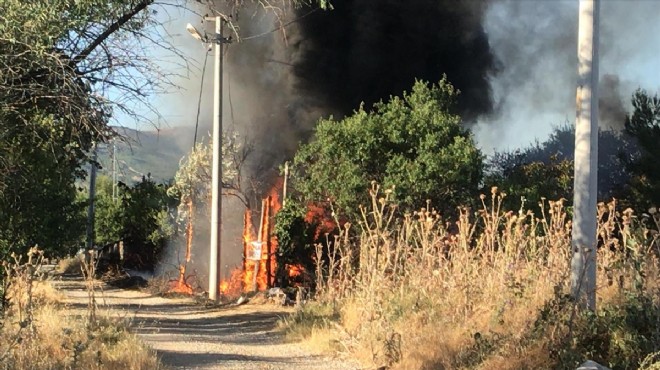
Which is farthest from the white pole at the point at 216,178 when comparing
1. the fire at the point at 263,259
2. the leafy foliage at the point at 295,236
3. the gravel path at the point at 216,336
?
the leafy foliage at the point at 295,236

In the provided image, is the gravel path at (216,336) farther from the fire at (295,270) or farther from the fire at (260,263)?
the fire at (295,270)

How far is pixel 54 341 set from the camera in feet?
22.8

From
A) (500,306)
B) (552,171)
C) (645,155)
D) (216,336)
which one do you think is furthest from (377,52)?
(500,306)

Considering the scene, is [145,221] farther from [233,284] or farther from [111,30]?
[111,30]

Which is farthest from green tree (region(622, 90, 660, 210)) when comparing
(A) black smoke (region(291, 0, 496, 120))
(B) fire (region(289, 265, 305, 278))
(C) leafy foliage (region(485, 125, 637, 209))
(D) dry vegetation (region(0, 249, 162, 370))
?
(D) dry vegetation (region(0, 249, 162, 370))

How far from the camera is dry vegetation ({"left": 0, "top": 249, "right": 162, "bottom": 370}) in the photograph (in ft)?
19.1

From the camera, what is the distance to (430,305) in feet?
25.2

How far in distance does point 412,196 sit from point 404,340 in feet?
26.7

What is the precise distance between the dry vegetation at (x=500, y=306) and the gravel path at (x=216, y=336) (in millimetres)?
599

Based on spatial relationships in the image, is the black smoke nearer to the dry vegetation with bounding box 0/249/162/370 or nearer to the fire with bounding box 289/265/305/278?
the fire with bounding box 289/265/305/278

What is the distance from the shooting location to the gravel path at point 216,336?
316 inches

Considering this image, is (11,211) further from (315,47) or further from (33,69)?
(315,47)

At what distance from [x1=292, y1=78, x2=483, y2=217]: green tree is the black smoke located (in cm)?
880

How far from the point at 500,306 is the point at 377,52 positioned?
1960cm
